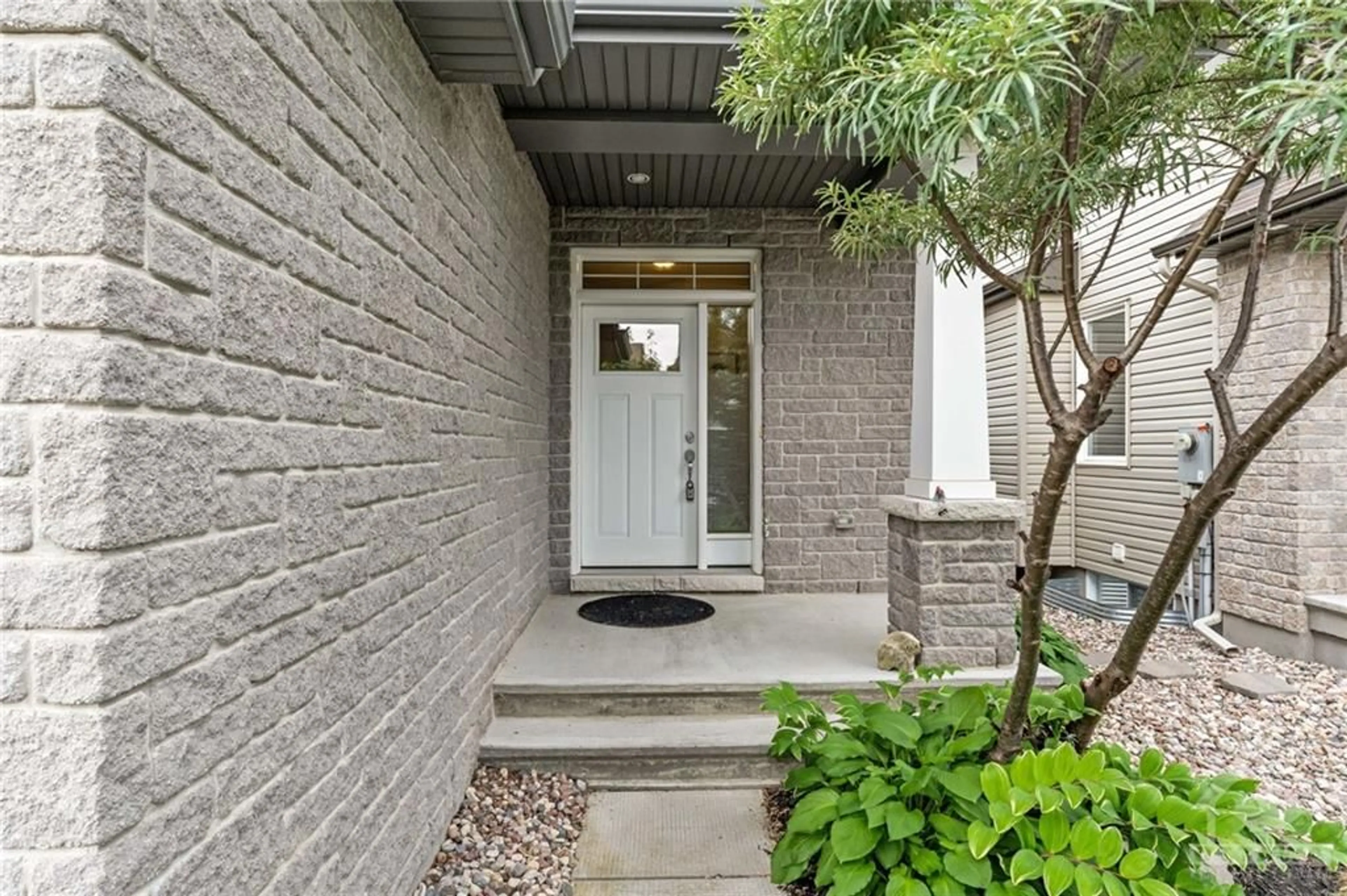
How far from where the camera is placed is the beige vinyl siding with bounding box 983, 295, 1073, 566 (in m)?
6.95

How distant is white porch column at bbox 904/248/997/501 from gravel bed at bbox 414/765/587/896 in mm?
2141

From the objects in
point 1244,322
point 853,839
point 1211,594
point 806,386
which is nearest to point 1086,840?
point 853,839

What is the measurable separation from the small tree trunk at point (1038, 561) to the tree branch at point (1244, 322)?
17.9 inches

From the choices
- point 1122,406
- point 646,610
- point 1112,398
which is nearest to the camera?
point 646,610

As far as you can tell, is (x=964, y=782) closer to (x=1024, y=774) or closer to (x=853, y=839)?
(x=1024, y=774)

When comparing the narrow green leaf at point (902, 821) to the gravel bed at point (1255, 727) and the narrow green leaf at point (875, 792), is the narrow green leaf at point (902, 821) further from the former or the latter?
the gravel bed at point (1255, 727)

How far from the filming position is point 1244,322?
1843 millimetres

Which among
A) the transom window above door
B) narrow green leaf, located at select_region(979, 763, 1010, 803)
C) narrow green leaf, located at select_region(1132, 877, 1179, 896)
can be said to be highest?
the transom window above door

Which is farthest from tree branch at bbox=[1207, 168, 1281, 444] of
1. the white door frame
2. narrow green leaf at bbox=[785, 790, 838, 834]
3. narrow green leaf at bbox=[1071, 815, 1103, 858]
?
the white door frame

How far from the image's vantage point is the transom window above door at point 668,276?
4.96m

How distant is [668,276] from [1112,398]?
15.6ft

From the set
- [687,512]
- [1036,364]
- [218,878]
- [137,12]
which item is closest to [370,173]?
[137,12]

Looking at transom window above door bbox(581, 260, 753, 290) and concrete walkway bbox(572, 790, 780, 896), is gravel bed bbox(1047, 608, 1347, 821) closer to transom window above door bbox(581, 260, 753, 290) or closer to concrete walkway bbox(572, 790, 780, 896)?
concrete walkway bbox(572, 790, 780, 896)

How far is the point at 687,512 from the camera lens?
5.05m
